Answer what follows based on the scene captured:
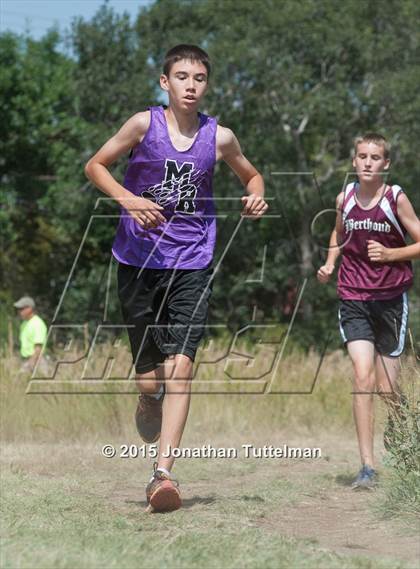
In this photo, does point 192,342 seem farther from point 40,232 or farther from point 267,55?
point 40,232

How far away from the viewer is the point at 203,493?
6344mm

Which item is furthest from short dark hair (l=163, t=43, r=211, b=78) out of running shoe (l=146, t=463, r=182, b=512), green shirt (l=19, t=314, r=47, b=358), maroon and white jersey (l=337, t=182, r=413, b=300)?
green shirt (l=19, t=314, r=47, b=358)

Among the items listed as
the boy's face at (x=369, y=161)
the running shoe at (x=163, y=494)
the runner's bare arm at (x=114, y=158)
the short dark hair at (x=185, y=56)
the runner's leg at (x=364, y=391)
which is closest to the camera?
the running shoe at (x=163, y=494)

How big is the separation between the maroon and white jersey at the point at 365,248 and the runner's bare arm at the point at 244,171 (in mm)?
954

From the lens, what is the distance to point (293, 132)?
25250 millimetres

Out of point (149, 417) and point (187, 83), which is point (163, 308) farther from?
point (187, 83)

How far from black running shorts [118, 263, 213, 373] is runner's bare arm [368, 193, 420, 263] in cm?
124

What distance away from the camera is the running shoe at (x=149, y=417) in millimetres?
6535

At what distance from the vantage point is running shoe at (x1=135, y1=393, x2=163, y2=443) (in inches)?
257

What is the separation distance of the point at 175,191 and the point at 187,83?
0.61 m

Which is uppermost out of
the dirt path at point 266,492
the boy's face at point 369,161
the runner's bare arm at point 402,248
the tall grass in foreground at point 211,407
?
the boy's face at point 369,161

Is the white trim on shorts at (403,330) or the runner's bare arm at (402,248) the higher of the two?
the runner's bare arm at (402,248)

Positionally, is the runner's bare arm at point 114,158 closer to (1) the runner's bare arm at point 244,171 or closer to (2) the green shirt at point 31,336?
(1) the runner's bare arm at point 244,171

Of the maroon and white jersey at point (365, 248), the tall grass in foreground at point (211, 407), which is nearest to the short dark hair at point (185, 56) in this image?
the maroon and white jersey at point (365, 248)
